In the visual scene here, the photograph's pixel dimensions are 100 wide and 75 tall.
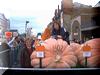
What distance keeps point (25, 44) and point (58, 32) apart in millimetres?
492

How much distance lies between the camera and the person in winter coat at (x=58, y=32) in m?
8.41

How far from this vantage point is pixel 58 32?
27.6 feet

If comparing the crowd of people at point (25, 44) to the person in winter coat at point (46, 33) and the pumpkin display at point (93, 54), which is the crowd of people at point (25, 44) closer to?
the person in winter coat at point (46, 33)

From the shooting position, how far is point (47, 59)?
8.34m

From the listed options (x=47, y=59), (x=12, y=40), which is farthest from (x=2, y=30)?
(x=47, y=59)

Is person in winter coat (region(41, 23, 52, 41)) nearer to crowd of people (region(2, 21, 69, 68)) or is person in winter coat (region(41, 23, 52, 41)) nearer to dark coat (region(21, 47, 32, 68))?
crowd of people (region(2, 21, 69, 68))

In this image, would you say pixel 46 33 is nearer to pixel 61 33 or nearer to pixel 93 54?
pixel 61 33

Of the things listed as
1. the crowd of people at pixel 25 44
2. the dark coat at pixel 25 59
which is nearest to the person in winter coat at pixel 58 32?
the crowd of people at pixel 25 44

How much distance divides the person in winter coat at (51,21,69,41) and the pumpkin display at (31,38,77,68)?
0.19 ft

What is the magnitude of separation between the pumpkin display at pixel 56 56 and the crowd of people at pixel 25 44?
0.07 meters

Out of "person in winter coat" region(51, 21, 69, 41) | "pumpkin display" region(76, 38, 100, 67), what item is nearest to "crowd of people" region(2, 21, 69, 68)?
"person in winter coat" region(51, 21, 69, 41)

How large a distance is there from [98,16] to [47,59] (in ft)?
3.03
